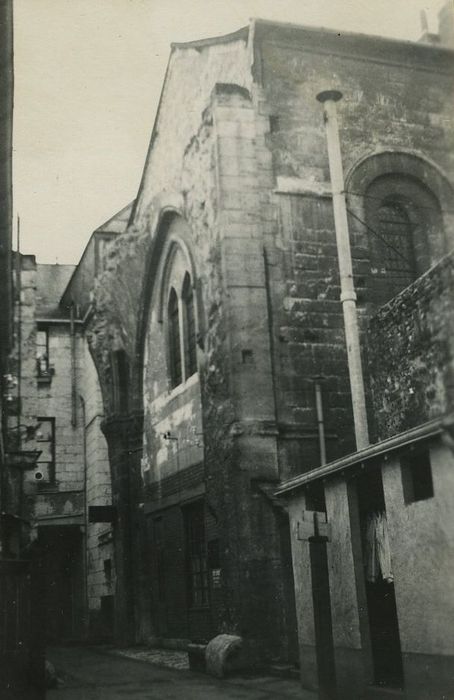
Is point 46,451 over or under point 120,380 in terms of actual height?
under

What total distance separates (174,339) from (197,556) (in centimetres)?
465

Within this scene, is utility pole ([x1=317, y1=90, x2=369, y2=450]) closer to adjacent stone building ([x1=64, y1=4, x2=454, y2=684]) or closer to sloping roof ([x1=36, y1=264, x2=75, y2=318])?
adjacent stone building ([x1=64, y1=4, x2=454, y2=684])

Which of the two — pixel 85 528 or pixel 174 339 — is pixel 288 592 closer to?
pixel 174 339

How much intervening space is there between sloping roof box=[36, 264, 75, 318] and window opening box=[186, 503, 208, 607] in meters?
13.7

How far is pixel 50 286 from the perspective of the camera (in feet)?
100

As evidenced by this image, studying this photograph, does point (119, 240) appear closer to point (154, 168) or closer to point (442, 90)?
point (154, 168)

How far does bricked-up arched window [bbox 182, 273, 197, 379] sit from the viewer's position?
17188 millimetres

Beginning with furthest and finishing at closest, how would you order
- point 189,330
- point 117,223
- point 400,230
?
point 117,223 → point 189,330 → point 400,230

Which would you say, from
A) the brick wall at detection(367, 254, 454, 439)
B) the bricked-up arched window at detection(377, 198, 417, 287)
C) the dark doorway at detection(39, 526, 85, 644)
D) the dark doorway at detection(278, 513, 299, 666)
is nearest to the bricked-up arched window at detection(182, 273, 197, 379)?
the bricked-up arched window at detection(377, 198, 417, 287)

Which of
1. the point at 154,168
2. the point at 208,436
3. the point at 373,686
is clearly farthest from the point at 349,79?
the point at 373,686

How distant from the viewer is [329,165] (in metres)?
14.8

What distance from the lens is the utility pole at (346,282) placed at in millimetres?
12742

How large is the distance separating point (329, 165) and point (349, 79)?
2169mm

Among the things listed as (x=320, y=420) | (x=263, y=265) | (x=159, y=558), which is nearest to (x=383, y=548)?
(x=320, y=420)
